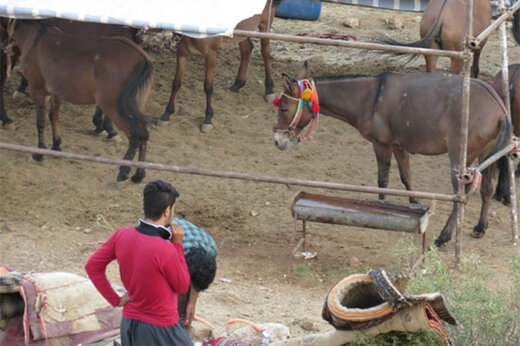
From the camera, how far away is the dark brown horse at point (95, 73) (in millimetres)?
9719

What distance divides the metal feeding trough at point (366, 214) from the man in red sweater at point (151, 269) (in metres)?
3.43

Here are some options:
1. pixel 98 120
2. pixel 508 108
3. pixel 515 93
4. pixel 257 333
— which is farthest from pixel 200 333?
pixel 98 120

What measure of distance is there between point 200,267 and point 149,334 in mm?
456

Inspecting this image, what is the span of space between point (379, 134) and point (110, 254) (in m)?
4.88

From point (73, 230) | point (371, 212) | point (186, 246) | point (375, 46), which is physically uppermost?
point (375, 46)

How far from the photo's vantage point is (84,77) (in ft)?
32.5

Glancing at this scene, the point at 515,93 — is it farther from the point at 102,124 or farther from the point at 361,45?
the point at 102,124

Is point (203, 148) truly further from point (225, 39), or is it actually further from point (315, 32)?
point (315, 32)

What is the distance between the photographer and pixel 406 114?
29.9ft

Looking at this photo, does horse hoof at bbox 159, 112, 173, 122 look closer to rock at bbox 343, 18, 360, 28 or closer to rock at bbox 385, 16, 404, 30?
rock at bbox 343, 18, 360, 28

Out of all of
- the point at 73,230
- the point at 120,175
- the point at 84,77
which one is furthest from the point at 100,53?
the point at 73,230

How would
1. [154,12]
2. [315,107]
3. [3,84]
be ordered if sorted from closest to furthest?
[154,12]
[315,107]
[3,84]

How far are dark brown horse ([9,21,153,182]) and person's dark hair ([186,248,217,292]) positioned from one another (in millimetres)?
4796

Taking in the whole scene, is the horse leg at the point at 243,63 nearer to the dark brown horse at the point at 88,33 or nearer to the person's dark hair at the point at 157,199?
→ the dark brown horse at the point at 88,33
